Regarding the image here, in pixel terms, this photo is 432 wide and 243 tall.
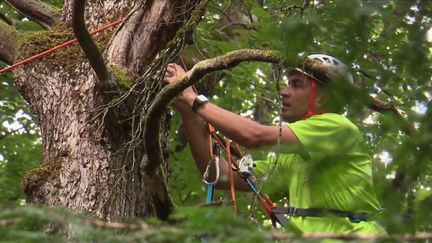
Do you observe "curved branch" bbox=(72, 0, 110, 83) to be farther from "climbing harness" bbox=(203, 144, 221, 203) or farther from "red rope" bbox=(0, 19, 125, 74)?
"climbing harness" bbox=(203, 144, 221, 203)

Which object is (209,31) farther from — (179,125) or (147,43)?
(147,43)

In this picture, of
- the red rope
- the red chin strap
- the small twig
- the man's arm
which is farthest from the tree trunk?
the small twig

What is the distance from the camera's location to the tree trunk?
292 cm

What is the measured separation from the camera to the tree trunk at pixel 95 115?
292 centimetres

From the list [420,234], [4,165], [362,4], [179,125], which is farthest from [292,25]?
[4,165]

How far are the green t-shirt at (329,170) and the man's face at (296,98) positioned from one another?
0.29 metres

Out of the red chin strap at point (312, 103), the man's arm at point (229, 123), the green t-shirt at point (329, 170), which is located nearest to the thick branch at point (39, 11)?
the man's arm at point (229, 123)

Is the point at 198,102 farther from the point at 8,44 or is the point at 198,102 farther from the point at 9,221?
the point at 9,221

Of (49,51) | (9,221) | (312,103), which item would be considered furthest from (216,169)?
(9,221)

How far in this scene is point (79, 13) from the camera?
8.76ft

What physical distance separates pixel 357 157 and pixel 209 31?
363 cm

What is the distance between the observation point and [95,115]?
301 centimetres

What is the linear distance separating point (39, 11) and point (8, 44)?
0.28 meters

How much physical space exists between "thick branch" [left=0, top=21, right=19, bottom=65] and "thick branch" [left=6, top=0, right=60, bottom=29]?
0.18 meters
